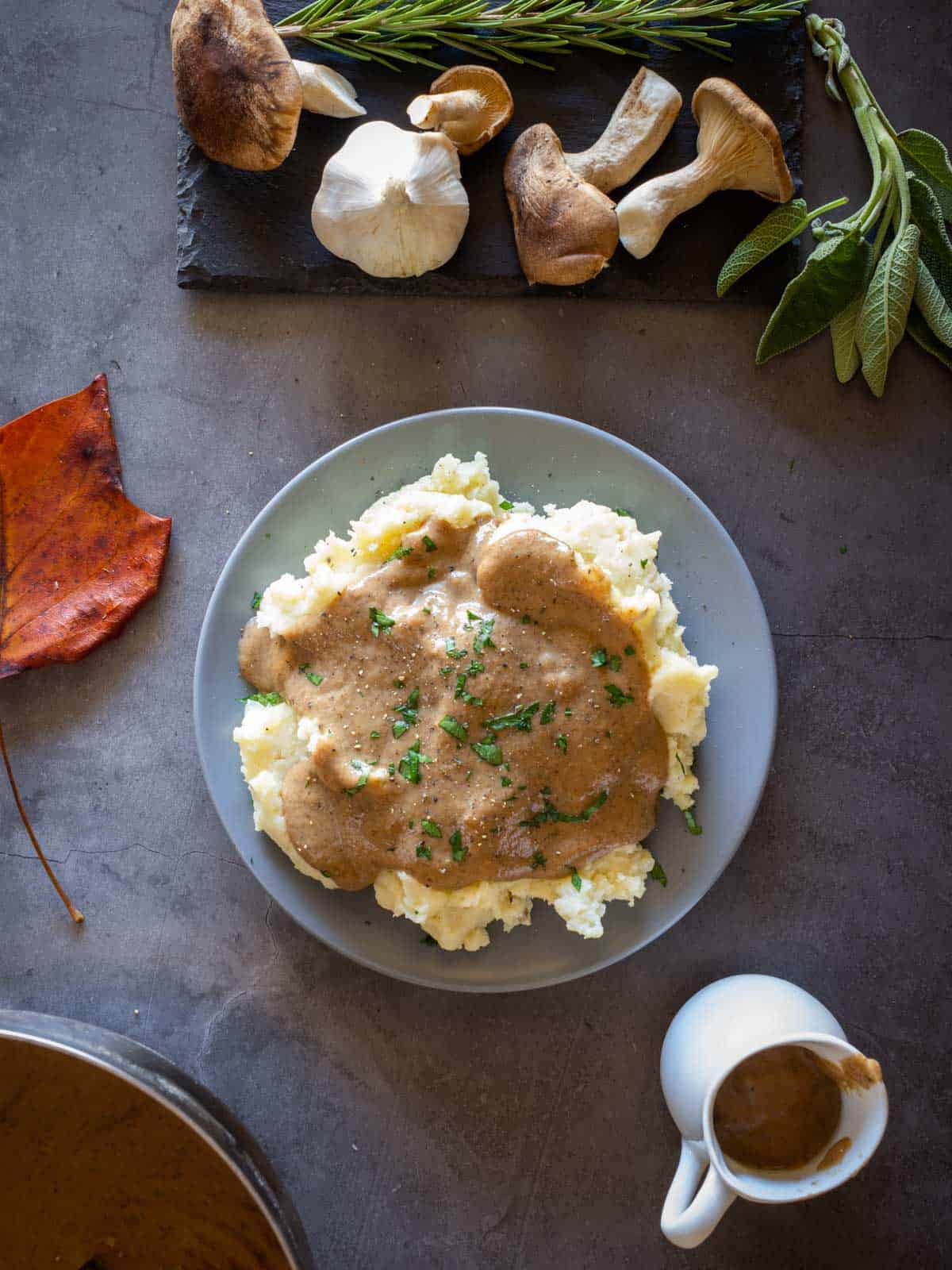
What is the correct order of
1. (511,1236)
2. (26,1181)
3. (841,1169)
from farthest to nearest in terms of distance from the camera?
(511,1236), (26,1181), (841,1169)

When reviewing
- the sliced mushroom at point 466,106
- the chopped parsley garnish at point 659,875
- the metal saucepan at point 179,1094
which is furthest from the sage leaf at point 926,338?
the metal saucepan at point 179,1094

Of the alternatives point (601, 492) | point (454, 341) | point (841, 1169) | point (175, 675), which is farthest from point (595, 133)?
point (841, 1169)

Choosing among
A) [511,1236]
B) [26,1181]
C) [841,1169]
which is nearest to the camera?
[841,1169]

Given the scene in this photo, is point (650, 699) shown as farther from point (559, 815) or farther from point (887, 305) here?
point (887, 305)

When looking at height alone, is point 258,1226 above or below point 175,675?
below

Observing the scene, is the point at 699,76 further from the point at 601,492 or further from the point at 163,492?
the point at 163,492

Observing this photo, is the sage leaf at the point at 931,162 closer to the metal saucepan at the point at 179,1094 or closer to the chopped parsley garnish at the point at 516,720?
the chopped parsley garnish at the point at 516,720
